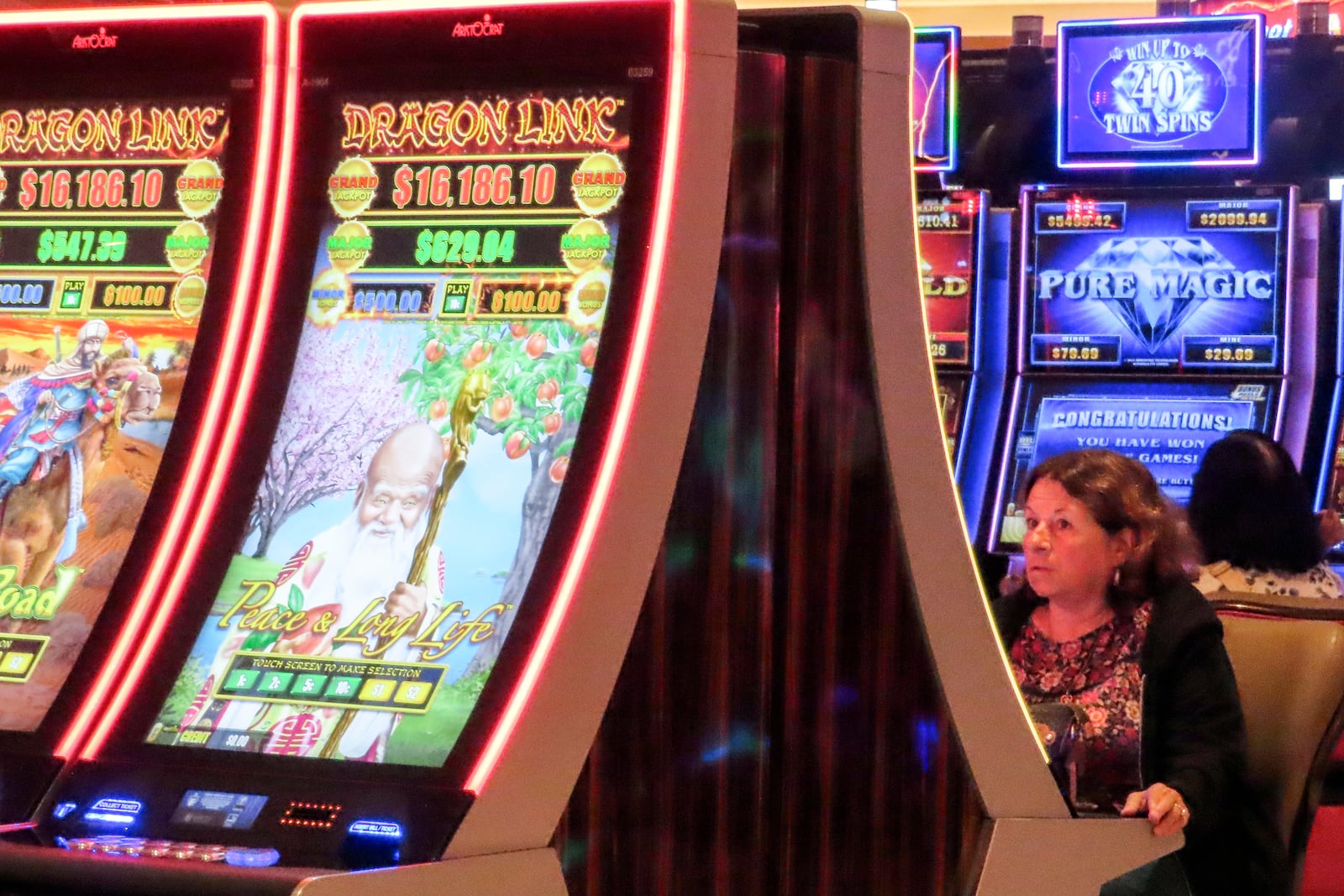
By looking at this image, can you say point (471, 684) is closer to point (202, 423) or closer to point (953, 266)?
point (202, 423)

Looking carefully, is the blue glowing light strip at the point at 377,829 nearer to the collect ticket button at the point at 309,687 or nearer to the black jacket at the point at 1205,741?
the collect ticket button at the point at 309,687

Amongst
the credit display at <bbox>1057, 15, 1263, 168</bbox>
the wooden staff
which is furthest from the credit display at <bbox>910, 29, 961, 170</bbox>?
the wooden staff

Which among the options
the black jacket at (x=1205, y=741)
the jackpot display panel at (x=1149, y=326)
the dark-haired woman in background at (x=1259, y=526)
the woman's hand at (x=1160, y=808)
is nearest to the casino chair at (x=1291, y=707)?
the black jacket at (x=1205, y=741)

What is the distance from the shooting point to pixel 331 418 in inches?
84.7

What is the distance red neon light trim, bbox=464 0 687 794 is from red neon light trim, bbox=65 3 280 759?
1.61 feet

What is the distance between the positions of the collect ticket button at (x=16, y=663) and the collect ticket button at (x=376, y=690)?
481mm

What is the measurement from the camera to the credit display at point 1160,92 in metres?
5.76

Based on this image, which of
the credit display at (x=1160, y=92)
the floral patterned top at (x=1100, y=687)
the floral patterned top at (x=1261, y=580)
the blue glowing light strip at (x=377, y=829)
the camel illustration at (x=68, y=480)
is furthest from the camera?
the credit display at (x=1160, y=92)

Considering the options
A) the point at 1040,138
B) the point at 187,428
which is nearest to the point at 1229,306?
the point at 1040,138

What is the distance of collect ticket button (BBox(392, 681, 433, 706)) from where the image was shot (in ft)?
6.50

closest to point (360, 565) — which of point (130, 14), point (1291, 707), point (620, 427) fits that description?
point (620, 427)

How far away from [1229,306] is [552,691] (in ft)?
13.9

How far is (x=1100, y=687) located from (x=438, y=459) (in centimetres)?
113

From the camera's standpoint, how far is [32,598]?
2191 mm
